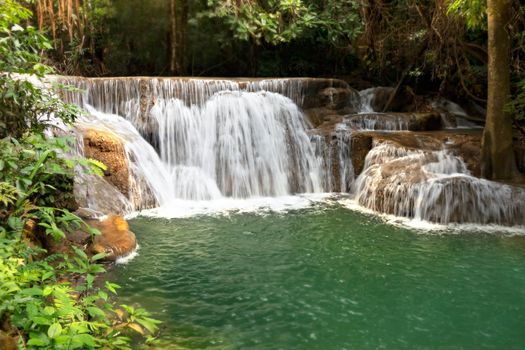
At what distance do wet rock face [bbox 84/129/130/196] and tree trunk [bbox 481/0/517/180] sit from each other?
22.5 ft

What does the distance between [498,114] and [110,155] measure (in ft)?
23.9

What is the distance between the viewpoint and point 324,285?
581 centimetres

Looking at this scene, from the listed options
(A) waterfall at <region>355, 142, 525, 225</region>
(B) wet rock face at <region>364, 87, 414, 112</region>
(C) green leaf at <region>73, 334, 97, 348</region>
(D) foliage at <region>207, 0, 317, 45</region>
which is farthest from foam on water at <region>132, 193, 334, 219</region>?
(C) green leaf at <region>73, 334, 97, 348</region>

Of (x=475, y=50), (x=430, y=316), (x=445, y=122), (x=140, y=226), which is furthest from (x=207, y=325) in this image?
(x=445, y=122)

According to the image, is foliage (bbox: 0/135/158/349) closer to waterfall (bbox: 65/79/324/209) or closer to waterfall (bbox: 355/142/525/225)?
waterfall (bbox: 65/79/324/209)

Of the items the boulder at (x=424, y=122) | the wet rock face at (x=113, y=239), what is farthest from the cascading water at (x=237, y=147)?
the wet rock face at (x=113, y=239)

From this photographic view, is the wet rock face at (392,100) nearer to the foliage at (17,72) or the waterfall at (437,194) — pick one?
the waterfall at (437,194)

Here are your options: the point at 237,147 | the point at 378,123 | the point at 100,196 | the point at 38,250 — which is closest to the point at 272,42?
the point at 237,147

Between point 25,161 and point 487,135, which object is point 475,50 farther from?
point 25,161

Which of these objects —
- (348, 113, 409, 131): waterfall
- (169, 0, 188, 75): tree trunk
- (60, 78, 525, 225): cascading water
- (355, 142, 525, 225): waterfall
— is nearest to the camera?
(355, 142, 525, 225): waterfall

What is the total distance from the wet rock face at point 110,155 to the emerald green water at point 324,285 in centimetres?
114

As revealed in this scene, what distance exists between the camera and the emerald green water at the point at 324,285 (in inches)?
183

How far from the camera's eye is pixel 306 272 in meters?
6.21

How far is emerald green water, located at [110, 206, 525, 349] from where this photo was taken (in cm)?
464
